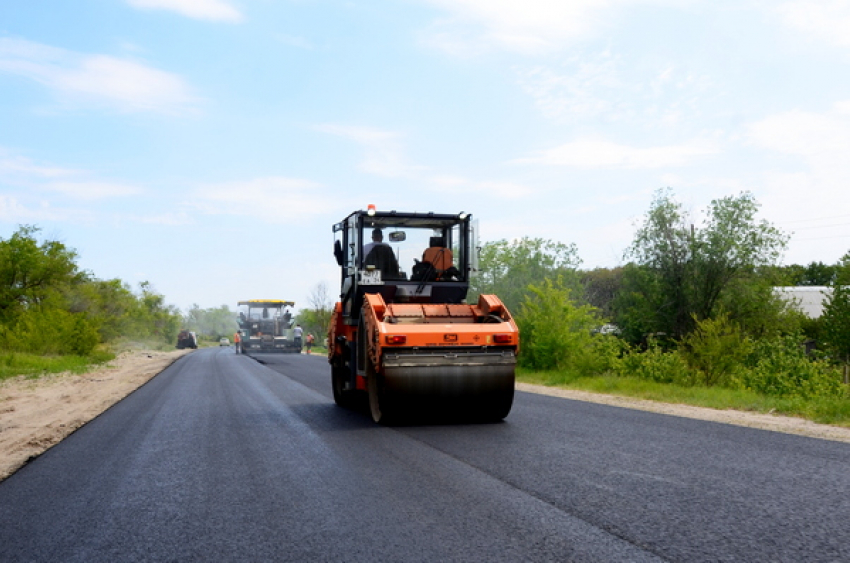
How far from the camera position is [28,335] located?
3250cm

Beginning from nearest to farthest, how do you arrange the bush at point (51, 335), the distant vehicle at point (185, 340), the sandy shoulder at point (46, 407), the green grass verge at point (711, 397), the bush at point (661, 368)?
the sandy shoulder at point (46, 407) → the green grass verge at point (711, 397) → the bush at point (661, 368) → the bush at point (51, 335) → the distant vehicle at point (185, 340)

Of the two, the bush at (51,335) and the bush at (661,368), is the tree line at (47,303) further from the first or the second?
the bush at (661,368)

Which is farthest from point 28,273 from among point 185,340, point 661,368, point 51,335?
point 661,368

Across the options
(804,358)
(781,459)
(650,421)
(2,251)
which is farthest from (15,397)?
(2,251)

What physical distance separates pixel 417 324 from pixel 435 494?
4.33 metres

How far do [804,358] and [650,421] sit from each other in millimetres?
8394

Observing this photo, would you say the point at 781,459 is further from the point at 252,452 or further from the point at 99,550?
the point at 99,550

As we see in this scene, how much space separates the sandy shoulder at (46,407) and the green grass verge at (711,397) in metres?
10.5

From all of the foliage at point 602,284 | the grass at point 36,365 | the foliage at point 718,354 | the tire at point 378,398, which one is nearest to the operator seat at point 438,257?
the tire at point 378,398

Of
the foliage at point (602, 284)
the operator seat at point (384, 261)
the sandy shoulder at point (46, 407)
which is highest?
the foliage at point (602, 284)

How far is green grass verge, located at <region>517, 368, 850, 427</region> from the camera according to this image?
1144 centimetres

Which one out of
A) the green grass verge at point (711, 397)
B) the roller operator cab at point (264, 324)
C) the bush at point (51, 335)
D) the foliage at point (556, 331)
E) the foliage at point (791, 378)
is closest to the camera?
the green grass verge at point (711, 397)

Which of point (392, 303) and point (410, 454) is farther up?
point (392, 303)

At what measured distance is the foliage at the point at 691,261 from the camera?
133 feet
